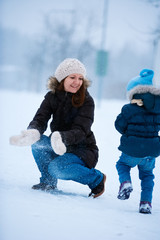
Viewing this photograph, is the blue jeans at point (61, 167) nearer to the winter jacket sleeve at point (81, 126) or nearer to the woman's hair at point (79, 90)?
the winter jacket sleeve at point (81, 126)

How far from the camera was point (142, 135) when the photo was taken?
271 centimetres

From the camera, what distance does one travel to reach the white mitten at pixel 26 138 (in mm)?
2637

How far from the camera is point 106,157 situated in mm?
4879

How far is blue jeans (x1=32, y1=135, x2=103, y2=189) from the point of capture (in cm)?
276

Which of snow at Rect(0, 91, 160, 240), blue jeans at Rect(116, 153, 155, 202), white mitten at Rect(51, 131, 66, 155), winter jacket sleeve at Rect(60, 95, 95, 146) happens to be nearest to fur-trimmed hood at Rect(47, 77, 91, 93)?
winter jacket sleeve at Rect(60, 95, 95, 146)

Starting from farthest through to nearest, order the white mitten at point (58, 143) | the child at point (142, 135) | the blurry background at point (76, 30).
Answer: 1. the blurry background at point (76, 30)
2. the child at point (142, 135)
3. the white mitten at point (58, 143)

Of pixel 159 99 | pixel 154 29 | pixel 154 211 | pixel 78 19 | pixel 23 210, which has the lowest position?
pixel 154 211

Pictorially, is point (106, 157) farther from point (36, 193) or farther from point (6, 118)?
point (6, 118)

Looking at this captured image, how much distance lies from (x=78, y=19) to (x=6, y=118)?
504 inches

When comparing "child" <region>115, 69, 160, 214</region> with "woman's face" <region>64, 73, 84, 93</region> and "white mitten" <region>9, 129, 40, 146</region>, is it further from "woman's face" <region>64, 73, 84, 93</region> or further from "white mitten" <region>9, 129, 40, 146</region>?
"white mitten" <region>9, 129, 40, 146</region>

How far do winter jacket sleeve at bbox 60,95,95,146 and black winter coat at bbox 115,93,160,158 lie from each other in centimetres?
28

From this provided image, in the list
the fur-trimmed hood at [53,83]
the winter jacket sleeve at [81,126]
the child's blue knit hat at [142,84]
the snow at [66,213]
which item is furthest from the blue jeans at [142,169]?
the fur-trimmed hood at [53,83]

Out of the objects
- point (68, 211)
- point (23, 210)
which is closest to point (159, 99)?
point (68, 211)

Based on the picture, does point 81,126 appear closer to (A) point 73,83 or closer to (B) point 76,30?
(A) point 73,83
